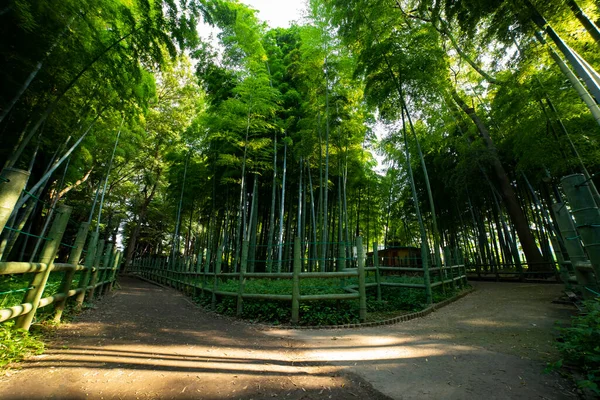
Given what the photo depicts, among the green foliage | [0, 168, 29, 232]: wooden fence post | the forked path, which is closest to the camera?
[0, 168, 29, 232]: wooden fence post

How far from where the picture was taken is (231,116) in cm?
662

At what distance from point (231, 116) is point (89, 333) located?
5.37 metres

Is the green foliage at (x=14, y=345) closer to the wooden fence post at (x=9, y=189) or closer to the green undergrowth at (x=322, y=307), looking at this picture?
the wooden fence post at (x=9, y=189)

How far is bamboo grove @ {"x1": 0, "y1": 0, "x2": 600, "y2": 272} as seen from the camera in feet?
10.4

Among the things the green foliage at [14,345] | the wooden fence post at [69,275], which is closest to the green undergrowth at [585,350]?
the green foliage at [14,345]

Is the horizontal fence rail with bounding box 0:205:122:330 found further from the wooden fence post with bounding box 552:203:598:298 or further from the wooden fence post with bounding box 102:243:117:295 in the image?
the wooden fence post with bounding box 552:203:598:298

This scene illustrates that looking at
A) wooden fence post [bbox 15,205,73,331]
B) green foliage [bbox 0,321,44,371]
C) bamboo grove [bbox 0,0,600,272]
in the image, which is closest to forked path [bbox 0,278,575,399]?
green foliage [bbox 0,321,44,371]

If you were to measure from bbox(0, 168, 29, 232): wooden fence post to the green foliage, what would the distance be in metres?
1.02

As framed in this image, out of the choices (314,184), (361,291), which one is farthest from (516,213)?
(361,291)

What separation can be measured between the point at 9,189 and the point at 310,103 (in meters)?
6.57

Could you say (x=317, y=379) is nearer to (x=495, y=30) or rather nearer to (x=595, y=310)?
(x=595, y=310)

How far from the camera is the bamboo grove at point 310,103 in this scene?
3.17 metres

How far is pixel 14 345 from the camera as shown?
183 centimetres

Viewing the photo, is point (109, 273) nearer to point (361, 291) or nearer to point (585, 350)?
point (361, 291)
